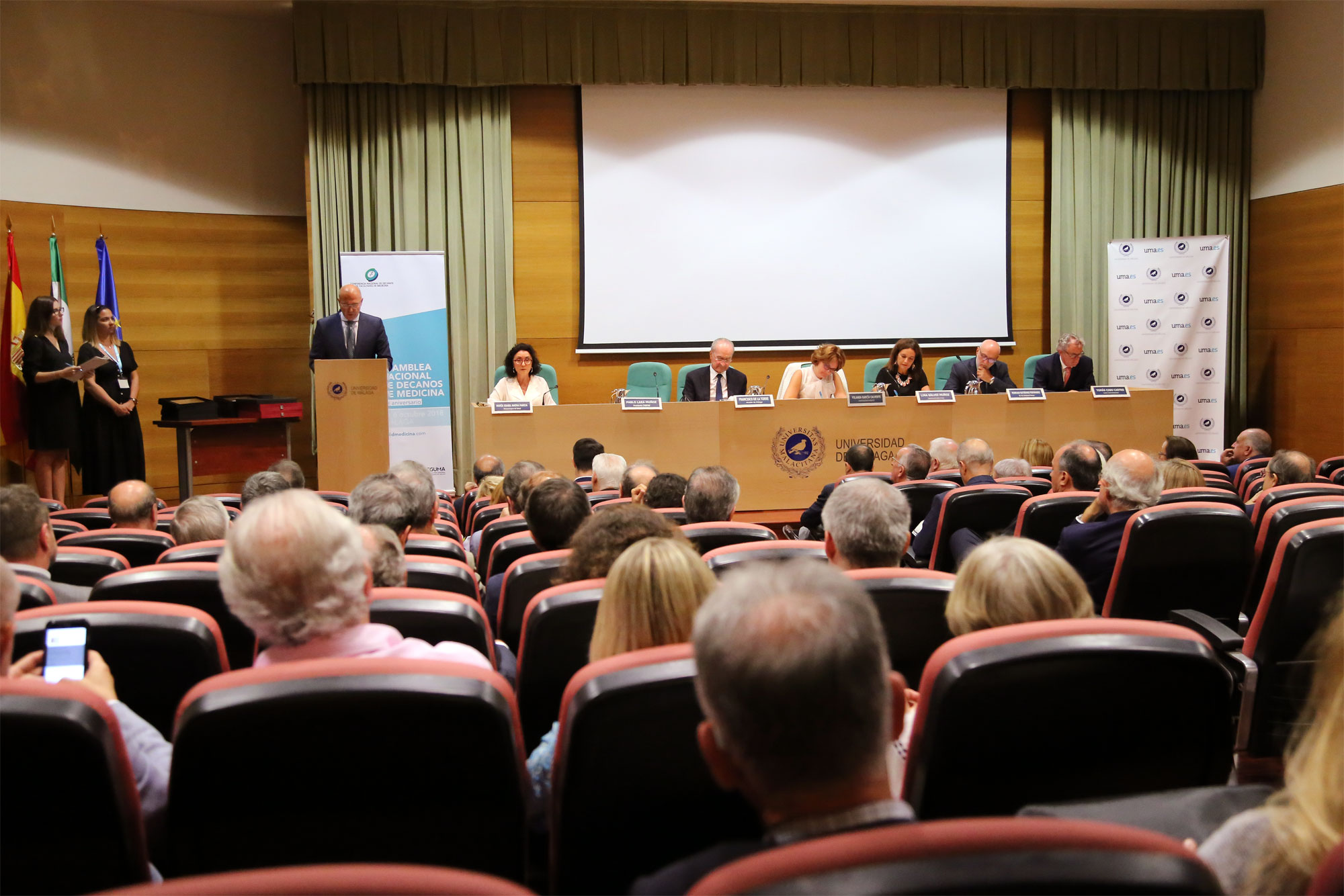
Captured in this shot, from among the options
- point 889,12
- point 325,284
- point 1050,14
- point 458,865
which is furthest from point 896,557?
point 1050,14

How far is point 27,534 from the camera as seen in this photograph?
2.35 meters

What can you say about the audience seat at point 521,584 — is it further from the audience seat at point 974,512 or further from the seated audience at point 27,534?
the audience seat at point 974,512

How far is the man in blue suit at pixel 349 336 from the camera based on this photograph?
6555 millimetres

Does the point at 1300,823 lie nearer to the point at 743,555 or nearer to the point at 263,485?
the point at 743,555

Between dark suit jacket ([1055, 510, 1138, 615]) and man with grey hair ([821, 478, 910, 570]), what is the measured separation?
76 cm

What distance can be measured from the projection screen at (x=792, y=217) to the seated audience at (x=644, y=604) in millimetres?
6839

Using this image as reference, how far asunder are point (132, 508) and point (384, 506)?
3.40 feet

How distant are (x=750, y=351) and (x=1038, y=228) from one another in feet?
9.23

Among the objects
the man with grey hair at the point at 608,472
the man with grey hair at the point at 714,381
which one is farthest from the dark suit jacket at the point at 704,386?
the man with grey hair at the point at 608,472

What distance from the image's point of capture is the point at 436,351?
7.86 meters

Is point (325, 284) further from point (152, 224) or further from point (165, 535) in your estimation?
point (165, 535)

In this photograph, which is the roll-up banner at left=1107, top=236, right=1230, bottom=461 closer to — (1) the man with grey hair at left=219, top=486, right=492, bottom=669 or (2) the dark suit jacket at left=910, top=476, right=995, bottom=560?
(2) the dark suit jacket at left=910, top=476, right=995, bottom=560

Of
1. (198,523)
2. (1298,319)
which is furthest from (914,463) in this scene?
(1298,319)

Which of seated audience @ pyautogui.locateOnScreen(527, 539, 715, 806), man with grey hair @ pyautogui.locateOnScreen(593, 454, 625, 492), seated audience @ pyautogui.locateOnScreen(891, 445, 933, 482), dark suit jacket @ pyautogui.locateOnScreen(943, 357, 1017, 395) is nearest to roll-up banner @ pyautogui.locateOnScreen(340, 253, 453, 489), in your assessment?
man with grey hair @ pyautogui.locateOnScreen(593, 454, 625, 492)
